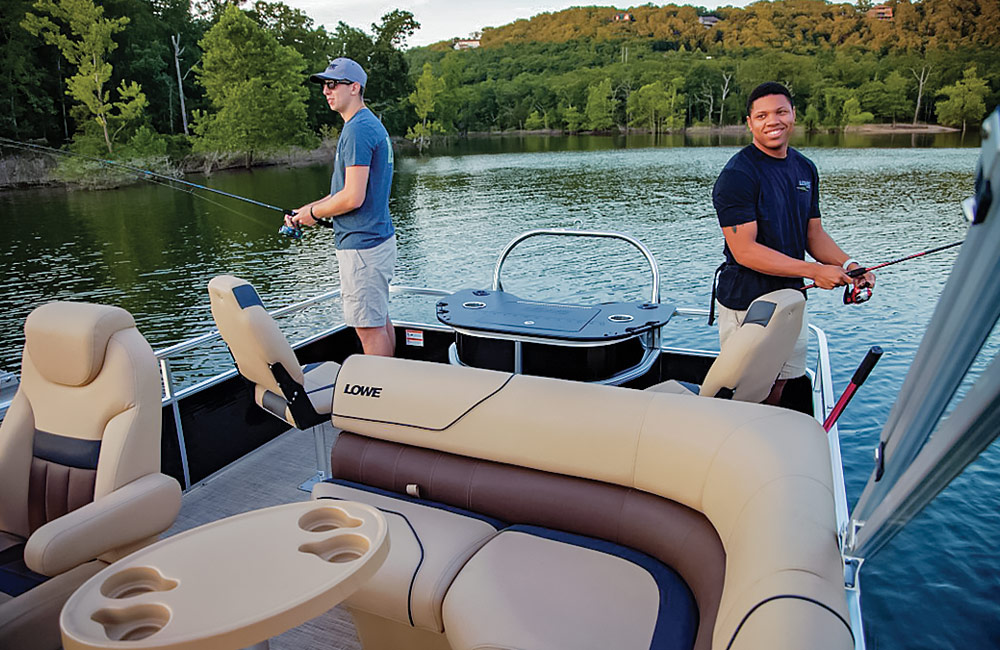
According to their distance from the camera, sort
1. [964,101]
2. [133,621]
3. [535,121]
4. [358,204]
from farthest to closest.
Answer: [535,121]
[964,101]
[358,204]
[133,621]

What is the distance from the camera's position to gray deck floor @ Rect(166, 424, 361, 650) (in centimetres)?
264

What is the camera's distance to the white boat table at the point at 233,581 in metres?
1.16

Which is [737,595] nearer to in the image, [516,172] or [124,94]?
[516,172]

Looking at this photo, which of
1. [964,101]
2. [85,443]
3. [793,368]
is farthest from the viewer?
[964,101]

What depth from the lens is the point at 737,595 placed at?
115 centimetres

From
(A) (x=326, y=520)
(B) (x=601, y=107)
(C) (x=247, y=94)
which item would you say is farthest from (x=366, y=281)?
(B) (x=601, y=107)

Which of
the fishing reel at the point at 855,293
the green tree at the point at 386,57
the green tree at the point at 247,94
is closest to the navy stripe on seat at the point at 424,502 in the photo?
the fishing reel at the point at 855,293

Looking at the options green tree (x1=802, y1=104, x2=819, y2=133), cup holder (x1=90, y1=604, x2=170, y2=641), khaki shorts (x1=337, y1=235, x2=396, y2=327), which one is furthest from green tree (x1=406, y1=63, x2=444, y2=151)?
cup holder (x1=90, y1=604, x2=170, y2=641)

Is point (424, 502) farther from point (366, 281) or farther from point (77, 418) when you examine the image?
point (366, 281)

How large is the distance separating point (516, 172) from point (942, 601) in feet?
80.9

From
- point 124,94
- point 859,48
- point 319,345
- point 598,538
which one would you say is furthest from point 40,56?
point 859,48

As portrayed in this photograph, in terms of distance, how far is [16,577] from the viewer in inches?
67.9

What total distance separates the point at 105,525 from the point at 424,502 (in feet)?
2.74

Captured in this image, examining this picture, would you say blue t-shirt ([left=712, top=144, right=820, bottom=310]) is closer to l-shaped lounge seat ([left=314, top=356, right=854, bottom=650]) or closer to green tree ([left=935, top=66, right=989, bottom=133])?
l-shaped lounge seat ([left=314, top=356, right=854, bottom=650])
